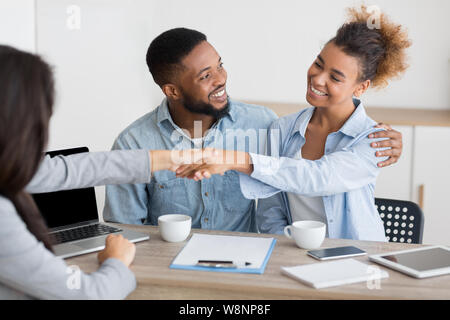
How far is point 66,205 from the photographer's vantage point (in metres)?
1.73

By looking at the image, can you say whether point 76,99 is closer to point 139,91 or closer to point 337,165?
point 139,91

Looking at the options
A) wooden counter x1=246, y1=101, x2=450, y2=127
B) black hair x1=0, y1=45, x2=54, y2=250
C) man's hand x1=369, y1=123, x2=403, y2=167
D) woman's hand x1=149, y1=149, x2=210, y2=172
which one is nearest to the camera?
black hair x1=0, y1=45, x2=54, y2=250

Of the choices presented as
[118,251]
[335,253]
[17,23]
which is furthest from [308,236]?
[17,23]

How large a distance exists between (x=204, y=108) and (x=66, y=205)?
67cm

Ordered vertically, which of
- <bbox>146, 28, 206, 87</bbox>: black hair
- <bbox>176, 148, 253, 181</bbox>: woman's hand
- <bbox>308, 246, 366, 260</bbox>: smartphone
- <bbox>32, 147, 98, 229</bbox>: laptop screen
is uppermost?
<bbox>146, 28, 206, 87</bbox>: black hair

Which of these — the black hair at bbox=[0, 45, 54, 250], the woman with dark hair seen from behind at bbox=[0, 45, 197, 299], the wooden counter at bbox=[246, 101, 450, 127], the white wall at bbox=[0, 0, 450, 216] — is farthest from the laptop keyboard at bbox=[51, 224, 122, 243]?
the white wall at bbox=[0, 0, 450, 216]

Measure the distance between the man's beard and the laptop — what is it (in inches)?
20.0

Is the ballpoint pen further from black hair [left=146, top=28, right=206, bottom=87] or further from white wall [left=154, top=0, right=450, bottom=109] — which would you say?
white wall [left=154, top=0, right=450, bottom=109]

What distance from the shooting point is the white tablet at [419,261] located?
1355 millimetres

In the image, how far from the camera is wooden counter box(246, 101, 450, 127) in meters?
3.11

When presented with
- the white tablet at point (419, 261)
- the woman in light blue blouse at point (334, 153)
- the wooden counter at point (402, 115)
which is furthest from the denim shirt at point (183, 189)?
the wooden counter at point (402, 115)

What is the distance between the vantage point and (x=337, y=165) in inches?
70.7

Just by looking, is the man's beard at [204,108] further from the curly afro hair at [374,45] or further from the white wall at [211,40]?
the white wall at [211,40]
